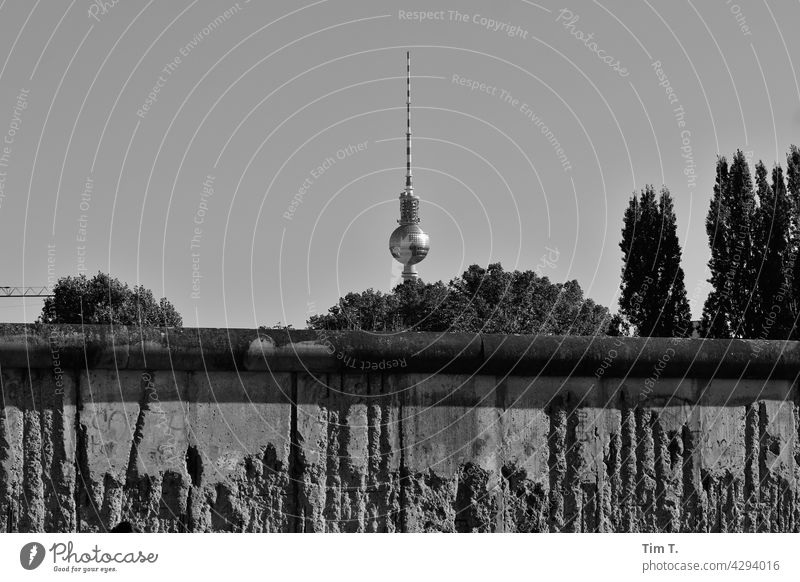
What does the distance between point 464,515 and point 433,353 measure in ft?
2.88

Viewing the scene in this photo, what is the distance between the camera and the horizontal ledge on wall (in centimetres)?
596

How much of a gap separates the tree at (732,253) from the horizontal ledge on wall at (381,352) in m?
31.1

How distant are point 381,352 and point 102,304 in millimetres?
56967

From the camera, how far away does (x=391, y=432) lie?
6461mm

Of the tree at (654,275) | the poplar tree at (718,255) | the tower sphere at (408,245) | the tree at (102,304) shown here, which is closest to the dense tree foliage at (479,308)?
the tree at (102,304)

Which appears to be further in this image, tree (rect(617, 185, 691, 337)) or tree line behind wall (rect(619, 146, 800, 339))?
tree (rect(617, 185, 691, 337))

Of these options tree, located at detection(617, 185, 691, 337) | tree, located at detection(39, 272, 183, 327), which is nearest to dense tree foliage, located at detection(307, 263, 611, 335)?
tree, located at detection(39, 272, 183, 327)

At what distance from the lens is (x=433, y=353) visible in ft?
20.8

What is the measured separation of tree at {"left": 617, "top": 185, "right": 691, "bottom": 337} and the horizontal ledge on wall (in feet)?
112

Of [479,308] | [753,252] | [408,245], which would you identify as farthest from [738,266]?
[408,245]

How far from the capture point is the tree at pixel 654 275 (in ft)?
136

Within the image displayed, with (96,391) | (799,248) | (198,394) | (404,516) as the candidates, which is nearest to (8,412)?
(96,391)

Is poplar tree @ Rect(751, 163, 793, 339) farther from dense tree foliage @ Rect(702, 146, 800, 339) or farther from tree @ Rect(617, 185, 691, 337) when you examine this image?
tree @ Rect(617, 185, 691, 337)

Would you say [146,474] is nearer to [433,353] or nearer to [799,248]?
[433,353]
